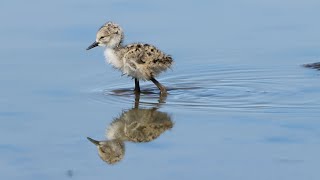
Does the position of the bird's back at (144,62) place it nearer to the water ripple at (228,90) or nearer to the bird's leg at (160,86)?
the bird's leg at (160,86)

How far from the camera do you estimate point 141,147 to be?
9570 millimetres

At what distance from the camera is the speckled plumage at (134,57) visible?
1221cm

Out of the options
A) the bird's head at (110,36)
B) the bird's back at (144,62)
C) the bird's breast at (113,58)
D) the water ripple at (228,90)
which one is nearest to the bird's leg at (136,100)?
the water ripple at (228,90)

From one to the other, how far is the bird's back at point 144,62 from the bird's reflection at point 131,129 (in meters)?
0.96

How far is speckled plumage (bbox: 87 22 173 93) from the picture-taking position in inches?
481

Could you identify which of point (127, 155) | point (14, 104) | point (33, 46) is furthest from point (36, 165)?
point (33, 46)

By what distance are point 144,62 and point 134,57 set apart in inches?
5.1

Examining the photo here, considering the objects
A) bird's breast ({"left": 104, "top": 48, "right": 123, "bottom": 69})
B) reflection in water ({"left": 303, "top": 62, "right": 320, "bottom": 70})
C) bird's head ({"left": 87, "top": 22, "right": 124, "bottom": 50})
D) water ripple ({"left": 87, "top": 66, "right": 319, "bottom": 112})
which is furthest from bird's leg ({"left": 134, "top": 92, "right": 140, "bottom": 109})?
reflection in water ({"left": 303, "top": 62, "right": 320, "bottom": 70})

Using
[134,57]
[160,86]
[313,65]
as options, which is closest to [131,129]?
[160,86]

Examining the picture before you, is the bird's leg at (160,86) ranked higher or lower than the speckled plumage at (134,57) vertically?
lower

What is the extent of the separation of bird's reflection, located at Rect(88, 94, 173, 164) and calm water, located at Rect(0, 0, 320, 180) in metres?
0.07

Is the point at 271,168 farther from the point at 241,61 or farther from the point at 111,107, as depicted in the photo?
the point at 241,61

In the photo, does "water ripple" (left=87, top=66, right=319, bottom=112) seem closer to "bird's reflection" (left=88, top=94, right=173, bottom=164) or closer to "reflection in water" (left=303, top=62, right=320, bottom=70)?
"reflection in water" (left=303, top=62, right=320, bottom=70)

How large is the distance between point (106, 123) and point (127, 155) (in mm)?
1169
